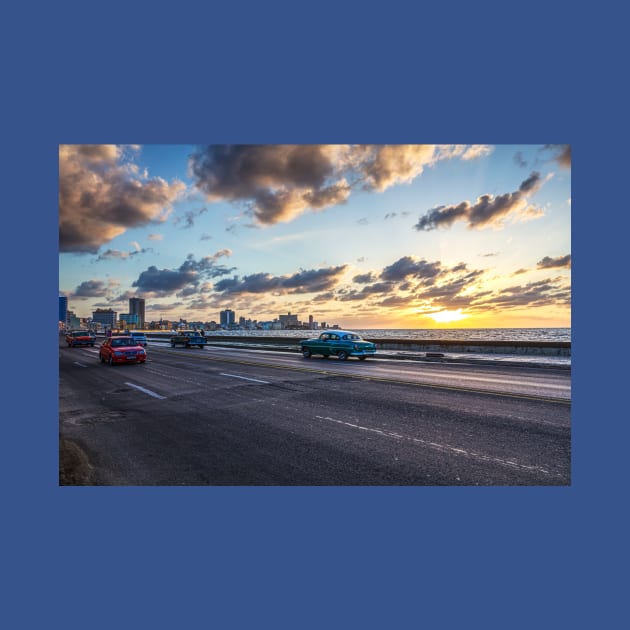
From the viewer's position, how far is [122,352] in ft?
54.9

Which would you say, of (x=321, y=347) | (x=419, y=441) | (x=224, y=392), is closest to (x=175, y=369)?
(x=224, y=392)

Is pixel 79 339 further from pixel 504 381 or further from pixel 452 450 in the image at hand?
pixel 452 450

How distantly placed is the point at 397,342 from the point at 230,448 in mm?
23948

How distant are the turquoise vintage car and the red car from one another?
29.4 feet

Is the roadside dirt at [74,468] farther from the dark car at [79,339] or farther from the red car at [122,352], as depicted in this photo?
the dark car at [79,339]

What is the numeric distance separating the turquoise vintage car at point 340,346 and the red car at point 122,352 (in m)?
8.96

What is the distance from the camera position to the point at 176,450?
5.00 m

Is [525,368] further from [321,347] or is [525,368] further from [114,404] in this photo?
[114,404]

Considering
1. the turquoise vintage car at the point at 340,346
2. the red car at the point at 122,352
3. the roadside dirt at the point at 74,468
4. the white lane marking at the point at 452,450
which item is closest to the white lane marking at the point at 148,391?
the roadside dirt at the point at 74,468

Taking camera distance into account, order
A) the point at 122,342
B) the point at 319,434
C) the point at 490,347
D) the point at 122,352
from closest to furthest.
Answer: the point at 319,434 < the point at 122,352 < the point at 122,342 < the point at 490,347

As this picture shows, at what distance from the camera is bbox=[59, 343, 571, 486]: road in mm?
4211

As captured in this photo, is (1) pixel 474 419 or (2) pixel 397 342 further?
(2) pixel 397 342

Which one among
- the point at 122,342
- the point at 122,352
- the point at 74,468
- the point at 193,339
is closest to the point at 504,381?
the point at 74,468

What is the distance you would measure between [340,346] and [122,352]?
11206 mm
